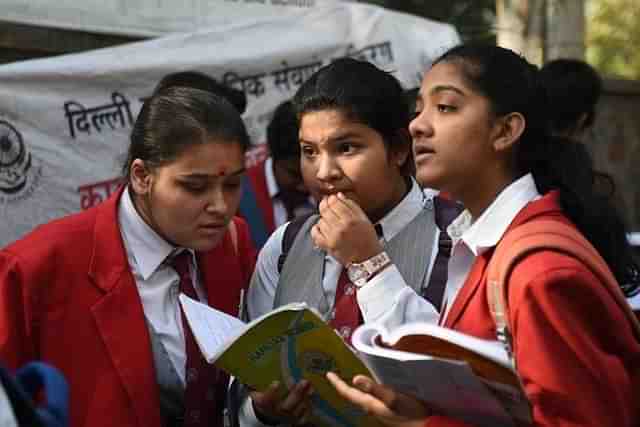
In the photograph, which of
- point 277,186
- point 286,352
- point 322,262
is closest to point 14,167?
point 277,186

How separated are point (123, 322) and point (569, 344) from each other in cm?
121

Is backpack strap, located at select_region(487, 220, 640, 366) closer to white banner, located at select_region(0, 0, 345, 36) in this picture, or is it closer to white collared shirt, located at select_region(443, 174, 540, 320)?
white collared shirt, located at select_region(443, 174, 540, 320)

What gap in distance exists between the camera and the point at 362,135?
8.38 ft

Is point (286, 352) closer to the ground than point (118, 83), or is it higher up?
closer to the ground

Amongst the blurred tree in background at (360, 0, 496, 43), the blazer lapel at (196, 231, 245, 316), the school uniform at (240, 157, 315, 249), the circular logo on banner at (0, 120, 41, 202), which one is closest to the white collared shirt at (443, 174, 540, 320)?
the blazer lapel at (196, 231, 245, 316)

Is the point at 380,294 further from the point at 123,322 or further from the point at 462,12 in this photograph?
the point at 462,12

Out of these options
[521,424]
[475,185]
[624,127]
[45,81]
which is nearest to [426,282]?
[475,185]

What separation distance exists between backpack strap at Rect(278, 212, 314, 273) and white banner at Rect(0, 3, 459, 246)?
0.87 metres

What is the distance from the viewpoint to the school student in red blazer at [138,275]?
2.48 m

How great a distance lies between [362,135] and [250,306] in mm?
600

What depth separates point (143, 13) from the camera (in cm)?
458

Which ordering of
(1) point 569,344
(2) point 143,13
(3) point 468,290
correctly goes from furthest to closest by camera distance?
(2) point 143,13
(3) point 468,290
(1) point 569,344

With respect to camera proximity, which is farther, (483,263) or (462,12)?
(462,12)

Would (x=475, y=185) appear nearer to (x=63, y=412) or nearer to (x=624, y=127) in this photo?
(x=63, y=412)
